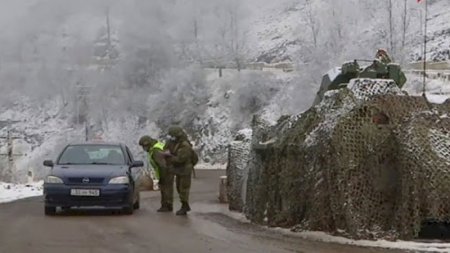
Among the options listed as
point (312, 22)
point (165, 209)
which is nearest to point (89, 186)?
point (165, 209)

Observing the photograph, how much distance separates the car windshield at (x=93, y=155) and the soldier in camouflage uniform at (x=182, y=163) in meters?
1.17

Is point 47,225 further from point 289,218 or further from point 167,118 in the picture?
point 167,118

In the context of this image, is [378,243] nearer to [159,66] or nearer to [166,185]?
[166,185]

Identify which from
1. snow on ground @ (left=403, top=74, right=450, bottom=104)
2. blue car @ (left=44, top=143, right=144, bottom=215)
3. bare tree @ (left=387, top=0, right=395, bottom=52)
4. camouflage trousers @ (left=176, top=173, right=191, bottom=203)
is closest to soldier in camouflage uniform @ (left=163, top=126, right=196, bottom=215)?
camouflage trousers @ (left=176, top=173, right=191, bottom=203)

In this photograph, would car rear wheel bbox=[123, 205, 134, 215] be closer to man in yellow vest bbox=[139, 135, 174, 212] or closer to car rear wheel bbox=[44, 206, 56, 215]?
man in yellow vest bbox=[139, 135, 174, 212]

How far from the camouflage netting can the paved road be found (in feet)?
2.25

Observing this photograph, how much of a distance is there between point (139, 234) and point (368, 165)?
3.60 m

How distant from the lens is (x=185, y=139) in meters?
18.2

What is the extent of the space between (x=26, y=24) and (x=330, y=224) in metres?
65.4

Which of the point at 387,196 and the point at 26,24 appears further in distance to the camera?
the point at 26,24

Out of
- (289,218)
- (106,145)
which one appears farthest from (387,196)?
(106,145)

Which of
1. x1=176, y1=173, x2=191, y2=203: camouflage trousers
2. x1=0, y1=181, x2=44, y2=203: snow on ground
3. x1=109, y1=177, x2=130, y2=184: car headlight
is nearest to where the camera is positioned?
x1=109, y1=177, x2=130, y2=184: car headlight

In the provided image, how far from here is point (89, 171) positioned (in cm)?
1755

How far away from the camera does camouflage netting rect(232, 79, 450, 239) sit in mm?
12805
